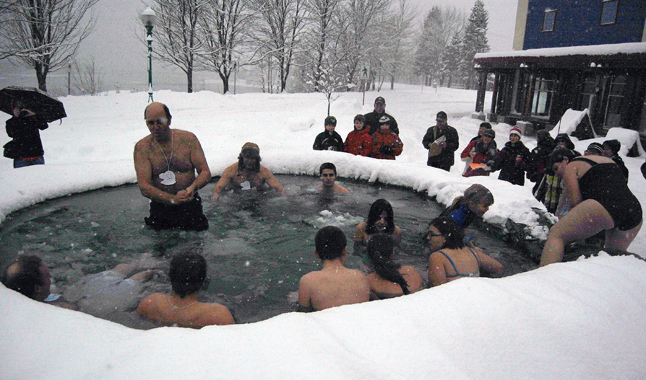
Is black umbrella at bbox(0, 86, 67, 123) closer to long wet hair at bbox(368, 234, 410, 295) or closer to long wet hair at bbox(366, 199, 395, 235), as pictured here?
long wet hair at bbox(366, 199, 395, 235)

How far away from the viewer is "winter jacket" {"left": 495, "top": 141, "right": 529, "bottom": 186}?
224 inches

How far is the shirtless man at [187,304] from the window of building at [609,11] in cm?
1797

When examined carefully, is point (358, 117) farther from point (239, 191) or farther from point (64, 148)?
point (64, 148)

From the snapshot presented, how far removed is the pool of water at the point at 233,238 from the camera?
10.9 feet

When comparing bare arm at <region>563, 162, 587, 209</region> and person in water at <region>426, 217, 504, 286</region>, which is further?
Answer: bare arm at <region>563, 162, 587, 209</region>

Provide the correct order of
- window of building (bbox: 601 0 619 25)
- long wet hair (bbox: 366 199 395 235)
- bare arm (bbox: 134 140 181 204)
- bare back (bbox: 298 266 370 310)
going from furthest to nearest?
window of building (bbox: 601 0 619 25)
long wet hair (bbox: 366 199 395 235)
bare arm (bbox: 134 140 181 204)
bare back (bbox: 298 266 370 310)

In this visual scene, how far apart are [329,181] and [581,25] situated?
1572 cm

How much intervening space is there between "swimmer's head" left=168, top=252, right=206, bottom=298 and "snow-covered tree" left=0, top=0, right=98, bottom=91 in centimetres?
1657

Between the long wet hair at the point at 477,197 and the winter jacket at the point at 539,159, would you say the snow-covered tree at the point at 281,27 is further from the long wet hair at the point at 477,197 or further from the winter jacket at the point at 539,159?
the long wet hair at the point at 477,197

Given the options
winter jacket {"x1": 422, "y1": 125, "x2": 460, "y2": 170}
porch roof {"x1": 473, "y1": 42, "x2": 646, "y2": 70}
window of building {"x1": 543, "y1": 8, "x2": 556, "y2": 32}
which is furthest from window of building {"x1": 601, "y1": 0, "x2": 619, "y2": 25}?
winter jacket {"x1": 422, "y1": 125, "x2": 460, "y2": 170}

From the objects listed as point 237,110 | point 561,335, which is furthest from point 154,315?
point 237,110

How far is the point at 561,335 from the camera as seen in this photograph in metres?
1.77

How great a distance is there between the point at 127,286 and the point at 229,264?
92cm

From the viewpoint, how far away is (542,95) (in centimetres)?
1720
